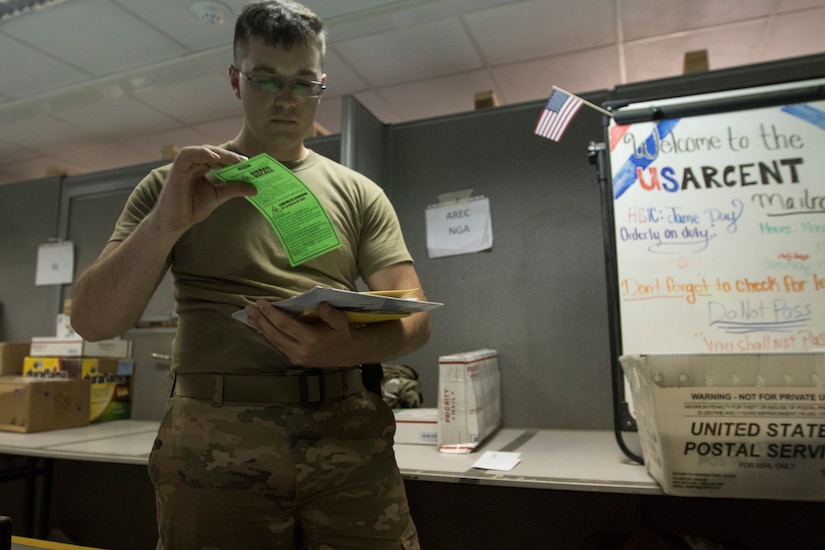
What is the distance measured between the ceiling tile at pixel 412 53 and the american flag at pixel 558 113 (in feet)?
3.58

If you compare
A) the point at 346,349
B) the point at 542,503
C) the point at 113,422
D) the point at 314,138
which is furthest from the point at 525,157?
the point at 113,422

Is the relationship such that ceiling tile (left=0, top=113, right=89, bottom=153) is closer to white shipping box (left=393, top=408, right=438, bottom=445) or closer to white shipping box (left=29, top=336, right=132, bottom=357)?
white shipping box (left=29, top=336, right=132, bottom=357)

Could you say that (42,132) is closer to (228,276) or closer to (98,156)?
(98,156)

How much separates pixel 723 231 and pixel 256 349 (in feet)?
3.85

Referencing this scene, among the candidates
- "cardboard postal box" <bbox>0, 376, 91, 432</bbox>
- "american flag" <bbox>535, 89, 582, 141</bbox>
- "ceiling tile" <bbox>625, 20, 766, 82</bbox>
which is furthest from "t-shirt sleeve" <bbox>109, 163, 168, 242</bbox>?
"ceiling tile" <bbox>625, 20, 766, 82</bbox>

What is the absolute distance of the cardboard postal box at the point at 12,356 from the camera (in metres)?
2.26

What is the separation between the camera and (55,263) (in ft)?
8.04

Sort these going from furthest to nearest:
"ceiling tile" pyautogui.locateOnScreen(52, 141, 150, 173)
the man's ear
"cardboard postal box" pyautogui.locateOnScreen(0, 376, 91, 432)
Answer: "ceiling tile" pyautogui.locateOnScreen(52, 141, 150, 173), "cardboard postal box" pyautogui.locateOnScreen(0, 376, 91, 432), the man's ear

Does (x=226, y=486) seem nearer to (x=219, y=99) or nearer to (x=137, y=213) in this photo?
(x=137, y=213)

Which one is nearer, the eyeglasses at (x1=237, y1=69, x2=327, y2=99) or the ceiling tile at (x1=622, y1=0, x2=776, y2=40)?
the eyeglasses at (x1=237, y1=69, x2=327, y2=99)

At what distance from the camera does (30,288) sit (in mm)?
2535

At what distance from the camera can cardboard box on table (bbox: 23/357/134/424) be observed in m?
2.14

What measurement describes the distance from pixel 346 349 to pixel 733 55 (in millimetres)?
2974

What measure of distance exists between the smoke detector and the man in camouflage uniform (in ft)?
4.91
